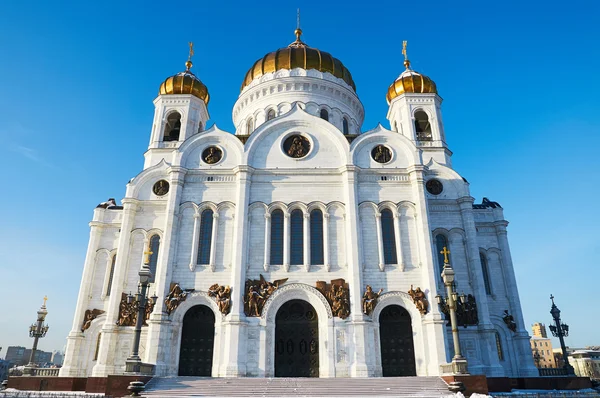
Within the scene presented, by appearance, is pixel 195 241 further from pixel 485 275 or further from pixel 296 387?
pixel 485 275

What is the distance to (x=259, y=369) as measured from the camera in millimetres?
18031

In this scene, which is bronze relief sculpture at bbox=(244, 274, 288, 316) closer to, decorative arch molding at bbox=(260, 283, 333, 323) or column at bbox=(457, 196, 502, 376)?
decorative arch molding at bbox=(260, 283, 333, 323)

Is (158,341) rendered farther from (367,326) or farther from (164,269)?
(367,326)

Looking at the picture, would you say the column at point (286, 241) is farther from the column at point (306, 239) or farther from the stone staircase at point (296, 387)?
the stone staircase at point (296, 387)

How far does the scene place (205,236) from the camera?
823 inches

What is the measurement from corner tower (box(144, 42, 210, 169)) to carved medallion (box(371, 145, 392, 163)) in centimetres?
1103

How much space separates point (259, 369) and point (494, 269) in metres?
13.8

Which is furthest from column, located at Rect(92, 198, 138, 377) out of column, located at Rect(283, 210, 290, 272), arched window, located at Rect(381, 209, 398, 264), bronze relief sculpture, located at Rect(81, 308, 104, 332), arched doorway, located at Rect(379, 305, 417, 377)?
arched window, located at Rect(381, 209, 398, 264)

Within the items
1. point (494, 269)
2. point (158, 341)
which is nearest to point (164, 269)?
point (158, 341)

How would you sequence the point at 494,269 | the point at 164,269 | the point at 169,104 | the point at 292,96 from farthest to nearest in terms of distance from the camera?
the point at 292,96
the point at 169,104
the point at 494,269
the point at 164,269

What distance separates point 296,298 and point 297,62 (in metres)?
16.8

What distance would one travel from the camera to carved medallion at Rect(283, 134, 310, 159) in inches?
882

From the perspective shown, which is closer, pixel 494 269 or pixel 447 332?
pixel 447 332

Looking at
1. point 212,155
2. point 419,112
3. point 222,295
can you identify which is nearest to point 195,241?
point 222,295
